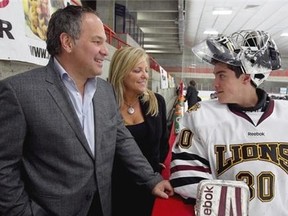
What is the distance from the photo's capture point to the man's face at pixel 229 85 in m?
1.17

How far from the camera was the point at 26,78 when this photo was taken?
1.09 meters

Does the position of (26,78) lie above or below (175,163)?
above

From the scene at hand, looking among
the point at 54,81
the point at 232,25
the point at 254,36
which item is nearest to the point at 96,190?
the point at 54,81

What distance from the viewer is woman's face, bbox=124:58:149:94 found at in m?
1.89

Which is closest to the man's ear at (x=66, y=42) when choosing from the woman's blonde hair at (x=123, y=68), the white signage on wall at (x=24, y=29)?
the white signage on wall at (x=24, y=29)

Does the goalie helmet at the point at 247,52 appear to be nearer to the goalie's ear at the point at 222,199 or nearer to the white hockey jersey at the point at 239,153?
the white hockey jersey at the point at 239,153

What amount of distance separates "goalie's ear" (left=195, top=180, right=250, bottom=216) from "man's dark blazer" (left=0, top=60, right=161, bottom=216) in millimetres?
504

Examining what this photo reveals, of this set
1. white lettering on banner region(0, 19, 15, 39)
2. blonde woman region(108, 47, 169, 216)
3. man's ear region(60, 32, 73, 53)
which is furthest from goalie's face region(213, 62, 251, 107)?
white lettering on banner region(0, 19, 15, 39)

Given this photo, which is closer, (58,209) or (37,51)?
(58,209)

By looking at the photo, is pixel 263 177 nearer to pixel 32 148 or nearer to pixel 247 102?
pixel 247 102

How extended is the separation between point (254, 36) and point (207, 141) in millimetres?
436

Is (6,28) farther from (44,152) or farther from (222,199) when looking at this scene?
(222,199)

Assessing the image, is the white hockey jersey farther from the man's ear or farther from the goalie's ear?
the man's ear

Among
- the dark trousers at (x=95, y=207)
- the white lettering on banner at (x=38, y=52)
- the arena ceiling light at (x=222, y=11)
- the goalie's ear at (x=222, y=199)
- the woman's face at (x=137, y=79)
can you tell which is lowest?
the dark trousers at (x=95, y=207)
